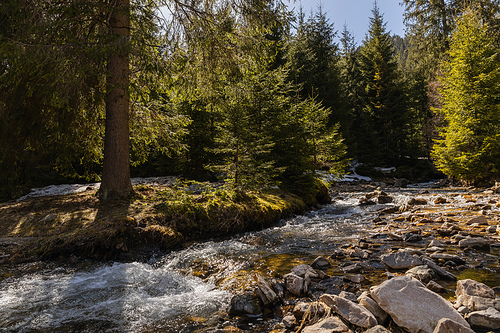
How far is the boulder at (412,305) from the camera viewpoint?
2979mm

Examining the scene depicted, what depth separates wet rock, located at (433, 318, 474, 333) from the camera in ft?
8.73

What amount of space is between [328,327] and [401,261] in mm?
2625

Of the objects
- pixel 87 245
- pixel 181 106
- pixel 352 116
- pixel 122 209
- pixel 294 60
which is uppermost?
pixel 294 60

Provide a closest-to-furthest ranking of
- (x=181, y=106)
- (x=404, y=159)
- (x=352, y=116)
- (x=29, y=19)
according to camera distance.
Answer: (x=29, y=19)
(x=181, y=106)
(x=404, y=159)
(x=352, y=116)

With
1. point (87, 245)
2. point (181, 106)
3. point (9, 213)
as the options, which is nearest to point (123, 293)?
point (87, 245)

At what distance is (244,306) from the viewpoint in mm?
3811

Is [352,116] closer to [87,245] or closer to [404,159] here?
[404,159]

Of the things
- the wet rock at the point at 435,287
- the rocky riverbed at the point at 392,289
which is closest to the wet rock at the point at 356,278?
the rocky riverbed at the point at 392,289

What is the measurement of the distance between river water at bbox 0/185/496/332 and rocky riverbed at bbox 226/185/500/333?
539 mm

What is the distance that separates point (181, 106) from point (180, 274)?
12.0 meters

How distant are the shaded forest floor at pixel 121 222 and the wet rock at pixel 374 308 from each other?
185 inches

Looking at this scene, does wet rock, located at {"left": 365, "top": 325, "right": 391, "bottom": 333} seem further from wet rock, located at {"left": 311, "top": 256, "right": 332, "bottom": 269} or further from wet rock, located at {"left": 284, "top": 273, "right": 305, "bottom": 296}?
wet rock, located at {"left": 311, "top": 256, "right": 332, "bottom": 269}

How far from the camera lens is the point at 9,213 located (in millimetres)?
7754

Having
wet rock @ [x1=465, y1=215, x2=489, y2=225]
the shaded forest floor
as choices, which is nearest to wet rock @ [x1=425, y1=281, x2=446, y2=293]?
wet rock @ [x1=465, y1=215, x2=489, y2=225]
